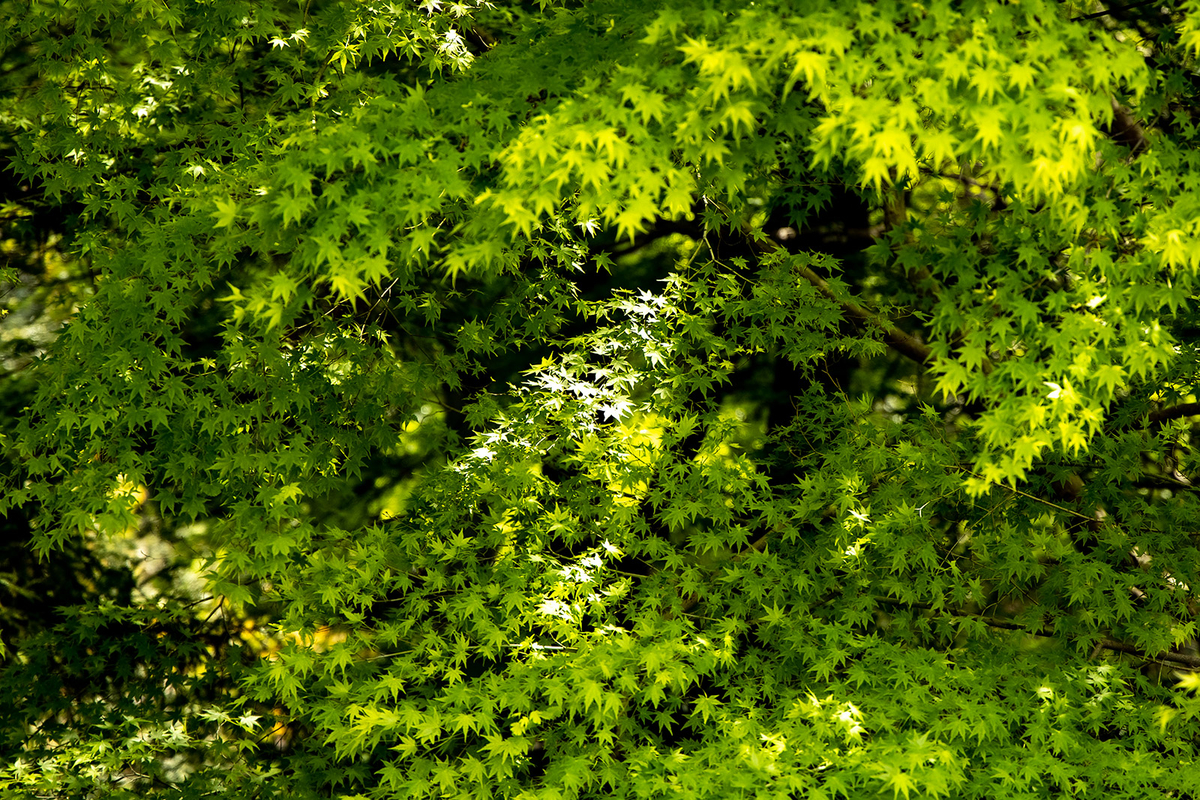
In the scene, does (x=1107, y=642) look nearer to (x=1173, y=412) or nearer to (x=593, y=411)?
(x=1173, y=412)

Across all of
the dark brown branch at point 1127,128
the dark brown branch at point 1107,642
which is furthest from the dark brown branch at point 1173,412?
the dark brown branch at point 1127,128

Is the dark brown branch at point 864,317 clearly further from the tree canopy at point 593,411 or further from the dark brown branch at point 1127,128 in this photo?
the dark brown branch at point 1127,128

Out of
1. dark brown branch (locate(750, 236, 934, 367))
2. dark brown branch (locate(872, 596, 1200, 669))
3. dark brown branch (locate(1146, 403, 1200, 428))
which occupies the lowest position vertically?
dark brown branch (locate(872, 596, 1200, 669))

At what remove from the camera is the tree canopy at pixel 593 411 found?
2.90m

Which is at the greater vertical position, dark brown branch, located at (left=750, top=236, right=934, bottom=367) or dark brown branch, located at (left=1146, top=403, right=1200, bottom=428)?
dark brown branch, located at (left=750, top=236, right=934, bottom=367)

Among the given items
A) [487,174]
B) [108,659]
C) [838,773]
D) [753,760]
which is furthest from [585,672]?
[108,659]

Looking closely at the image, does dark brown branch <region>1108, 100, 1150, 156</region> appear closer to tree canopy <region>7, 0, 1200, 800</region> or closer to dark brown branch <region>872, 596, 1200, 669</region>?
tree canopy <region>7, 0, 1200, 800</region>

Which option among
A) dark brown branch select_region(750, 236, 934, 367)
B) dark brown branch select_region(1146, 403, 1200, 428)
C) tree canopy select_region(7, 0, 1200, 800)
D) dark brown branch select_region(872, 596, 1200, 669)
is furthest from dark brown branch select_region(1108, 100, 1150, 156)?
dark brown branch select_region(872, 596, 1200, 669)

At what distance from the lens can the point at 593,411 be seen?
4539mm

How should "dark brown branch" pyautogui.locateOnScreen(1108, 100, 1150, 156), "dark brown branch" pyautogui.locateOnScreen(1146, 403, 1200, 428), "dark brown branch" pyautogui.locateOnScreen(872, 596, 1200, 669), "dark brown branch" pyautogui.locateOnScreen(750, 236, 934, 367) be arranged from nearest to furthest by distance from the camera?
"dark brown branch" pyautogui.locateOnScreen(1108, 100, 1150, 156) → "dark brown branch" pyautogui.locateOnScreen(872, 596, 1200, 669) → "dark brown branch" pyautogui.locateOnScreen(1146, 403, 1200, 428) → "dark brown branch" pyautogui.locateOnScreen(750, 236, 934, 367)

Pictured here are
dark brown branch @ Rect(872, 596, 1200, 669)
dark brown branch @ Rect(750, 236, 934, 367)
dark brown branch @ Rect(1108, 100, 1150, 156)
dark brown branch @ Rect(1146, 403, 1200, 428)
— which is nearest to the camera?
dark brown branch @ Rect(1108, 100, 1150, 156)

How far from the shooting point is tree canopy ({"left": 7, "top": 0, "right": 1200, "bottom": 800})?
290 cm

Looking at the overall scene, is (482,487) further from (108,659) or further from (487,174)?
(108,659)

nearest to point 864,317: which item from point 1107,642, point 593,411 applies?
point 593,411
